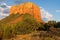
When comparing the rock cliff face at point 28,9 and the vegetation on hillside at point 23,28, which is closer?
the vegetation on hillside at point 23,28

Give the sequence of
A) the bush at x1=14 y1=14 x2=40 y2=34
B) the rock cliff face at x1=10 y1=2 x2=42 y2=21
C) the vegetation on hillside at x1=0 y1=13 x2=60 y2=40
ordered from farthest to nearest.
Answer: the rock cliff face at x1=10 y1=2 x2=42 y2=21 → the bush at x1=14 y1=14 x2=40 y2=34 → the vegetation on hillside at x1=0 y1=13 x2=60 y2=40

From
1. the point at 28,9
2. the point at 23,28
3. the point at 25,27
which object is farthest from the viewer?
the point at 28,9

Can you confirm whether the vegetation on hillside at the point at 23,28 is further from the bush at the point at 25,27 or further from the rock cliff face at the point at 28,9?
the rock cliff face at the point at 28,9

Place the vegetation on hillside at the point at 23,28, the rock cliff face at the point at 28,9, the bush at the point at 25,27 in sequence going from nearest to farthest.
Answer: the vegetation on hillside at the point at 23,28, the bush at the point at 25,27, the rock cliff face at the point at 28,9

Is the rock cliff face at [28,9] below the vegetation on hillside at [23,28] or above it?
above

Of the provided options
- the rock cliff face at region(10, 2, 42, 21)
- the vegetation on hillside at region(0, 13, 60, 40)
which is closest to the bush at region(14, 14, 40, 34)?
the vegetation on hillside at region(0, 13, 60, 40)

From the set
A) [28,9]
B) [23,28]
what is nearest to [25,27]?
[23,28]

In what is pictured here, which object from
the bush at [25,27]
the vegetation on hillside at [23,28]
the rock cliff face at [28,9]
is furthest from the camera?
the rock cliff face at [28,9]

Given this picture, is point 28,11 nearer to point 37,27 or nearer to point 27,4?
point 27,4

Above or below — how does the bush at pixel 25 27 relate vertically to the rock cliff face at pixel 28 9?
below

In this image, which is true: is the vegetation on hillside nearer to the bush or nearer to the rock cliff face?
the bush

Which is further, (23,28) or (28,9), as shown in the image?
(28,9)

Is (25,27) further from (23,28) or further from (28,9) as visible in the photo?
(28,9)

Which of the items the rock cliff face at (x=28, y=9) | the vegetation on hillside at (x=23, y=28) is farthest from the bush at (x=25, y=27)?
the rock cliff face at (x=28, y=9)
